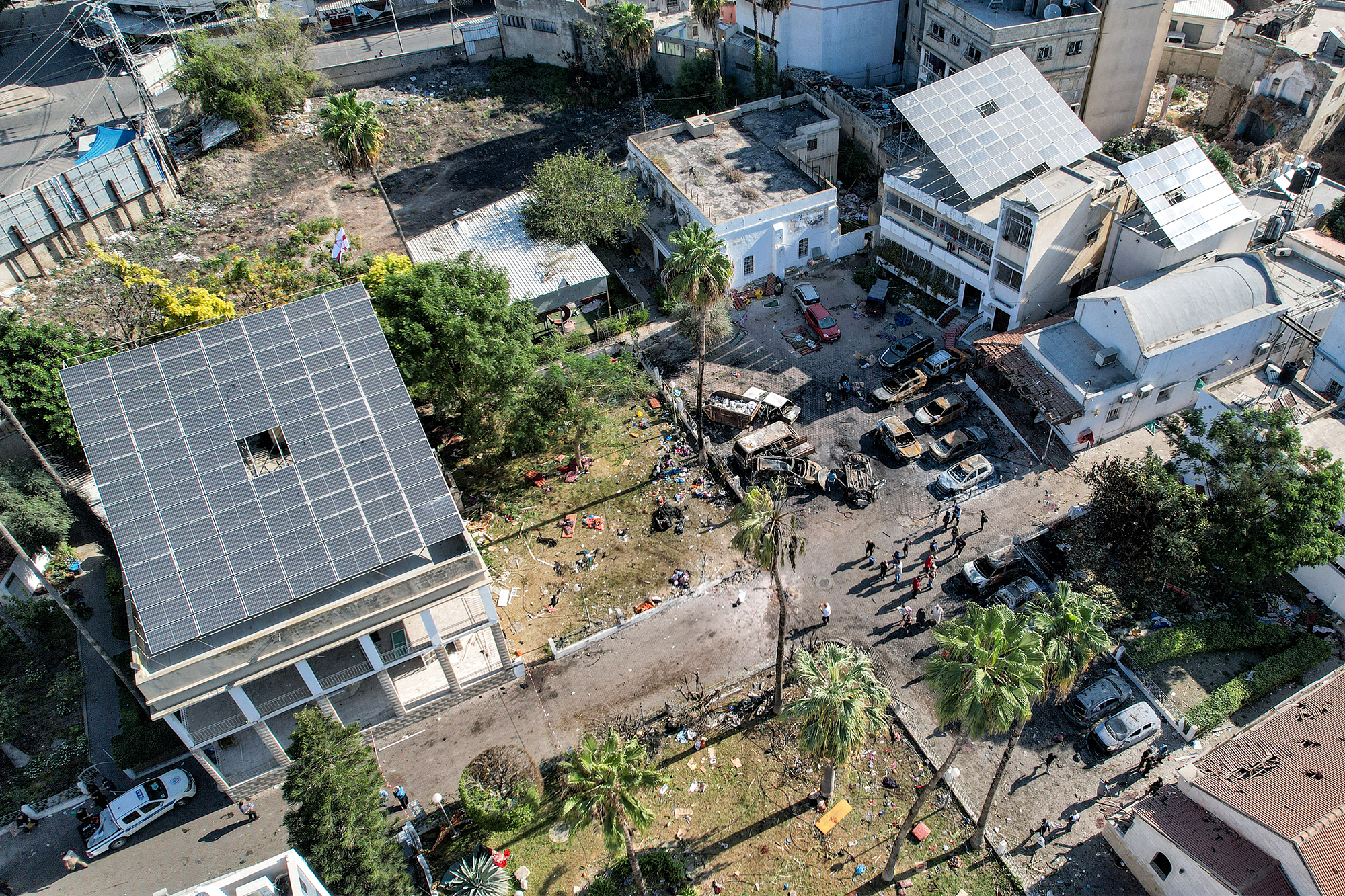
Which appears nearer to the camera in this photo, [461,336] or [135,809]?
[135,809]

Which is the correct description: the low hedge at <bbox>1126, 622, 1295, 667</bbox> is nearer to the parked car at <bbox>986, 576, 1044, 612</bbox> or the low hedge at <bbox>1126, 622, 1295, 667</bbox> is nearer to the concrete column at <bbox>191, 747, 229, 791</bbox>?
the parked car at <bbox>986, 576, 1044, 612</bbox>

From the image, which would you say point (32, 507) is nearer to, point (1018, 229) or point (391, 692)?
point (391, 692)

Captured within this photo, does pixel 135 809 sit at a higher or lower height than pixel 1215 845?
lower

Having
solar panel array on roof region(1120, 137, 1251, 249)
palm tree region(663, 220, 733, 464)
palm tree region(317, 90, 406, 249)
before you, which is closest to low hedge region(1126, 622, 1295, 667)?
solar panel array on roof region(1120, 137, 1251, 249)

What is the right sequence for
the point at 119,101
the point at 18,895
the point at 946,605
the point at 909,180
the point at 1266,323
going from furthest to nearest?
the point at 119,101 → the point at 909,180 → the point at 1266,323 → the point at 946,605 → the point at 18,895

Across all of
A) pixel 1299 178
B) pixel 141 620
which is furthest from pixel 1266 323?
pixel 141 620

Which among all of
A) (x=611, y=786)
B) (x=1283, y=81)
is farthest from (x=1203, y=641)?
(x=1283, y=81)

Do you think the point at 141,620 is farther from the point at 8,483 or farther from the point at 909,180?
the point at 909,180
